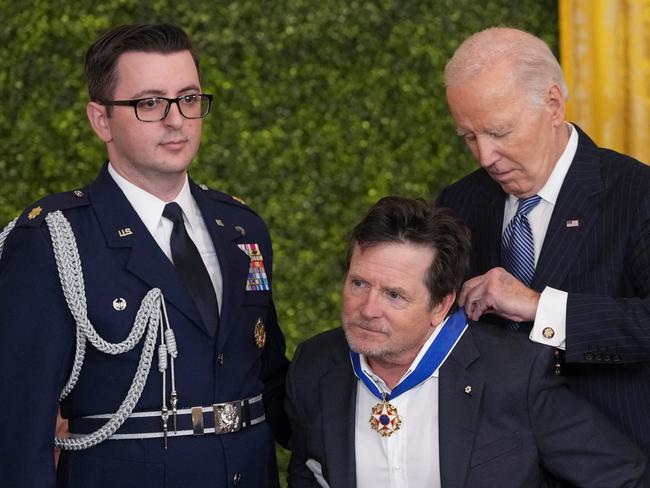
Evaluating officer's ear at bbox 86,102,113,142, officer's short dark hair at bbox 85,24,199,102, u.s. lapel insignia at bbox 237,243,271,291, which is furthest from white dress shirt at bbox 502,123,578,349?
officer's ear at bbox 86,102,113,142

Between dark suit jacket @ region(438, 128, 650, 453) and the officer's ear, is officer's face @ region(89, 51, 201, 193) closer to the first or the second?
the officer's ear

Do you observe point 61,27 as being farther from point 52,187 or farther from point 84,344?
point 84,344

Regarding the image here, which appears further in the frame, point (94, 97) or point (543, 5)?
point (543, 5)

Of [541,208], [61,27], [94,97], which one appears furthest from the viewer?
[61,27]

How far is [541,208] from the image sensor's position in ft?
9.45

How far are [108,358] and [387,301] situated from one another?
26.6 inches

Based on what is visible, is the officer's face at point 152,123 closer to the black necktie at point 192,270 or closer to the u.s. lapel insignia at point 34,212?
the black necktie at point 192,270

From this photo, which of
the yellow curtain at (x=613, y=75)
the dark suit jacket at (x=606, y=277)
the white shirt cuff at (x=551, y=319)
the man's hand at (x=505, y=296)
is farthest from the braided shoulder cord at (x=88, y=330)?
the yellow curtain at (x=613, y=75)

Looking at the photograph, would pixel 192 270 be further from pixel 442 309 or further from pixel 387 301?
pixel 442 309

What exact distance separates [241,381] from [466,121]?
0.87 metres

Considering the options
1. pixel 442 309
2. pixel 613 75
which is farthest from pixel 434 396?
pixel 613 75

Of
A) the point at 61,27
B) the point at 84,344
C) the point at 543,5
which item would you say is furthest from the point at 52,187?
the point at 84,344

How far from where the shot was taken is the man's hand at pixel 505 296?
2633 mm

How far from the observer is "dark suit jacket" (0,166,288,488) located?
2.42 meters
